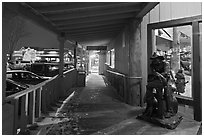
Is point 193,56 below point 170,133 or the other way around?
the other way around

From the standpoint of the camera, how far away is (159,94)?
398 cm

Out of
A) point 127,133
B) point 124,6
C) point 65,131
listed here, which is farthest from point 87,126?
point 124,6

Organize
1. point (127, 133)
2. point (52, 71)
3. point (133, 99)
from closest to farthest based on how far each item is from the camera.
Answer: point (127, 133) < point (133, 99) < point (52, 71)

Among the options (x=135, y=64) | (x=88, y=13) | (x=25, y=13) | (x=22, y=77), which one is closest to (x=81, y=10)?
(x=88, y=13)

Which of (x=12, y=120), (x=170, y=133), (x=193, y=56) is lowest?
(x=170, y=133)

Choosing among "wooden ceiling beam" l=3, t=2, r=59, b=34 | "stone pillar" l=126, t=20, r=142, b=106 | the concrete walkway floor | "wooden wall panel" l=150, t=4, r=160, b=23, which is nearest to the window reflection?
"wooden wall panel" l=150, t=4, r=160, b=23

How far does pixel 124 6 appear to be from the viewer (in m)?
4.29

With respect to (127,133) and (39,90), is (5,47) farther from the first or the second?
(127,133)

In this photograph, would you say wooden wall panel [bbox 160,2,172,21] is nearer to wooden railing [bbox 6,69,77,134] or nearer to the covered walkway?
the covered walkway

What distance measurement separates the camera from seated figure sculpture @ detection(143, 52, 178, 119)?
3.93 metres

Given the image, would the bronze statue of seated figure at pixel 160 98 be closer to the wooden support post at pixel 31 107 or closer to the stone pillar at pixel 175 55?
the stone pillar at pixel 175 55

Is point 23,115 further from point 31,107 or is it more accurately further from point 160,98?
point 160,98

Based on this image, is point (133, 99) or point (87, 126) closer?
point (87, 126)

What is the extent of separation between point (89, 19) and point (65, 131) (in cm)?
325
